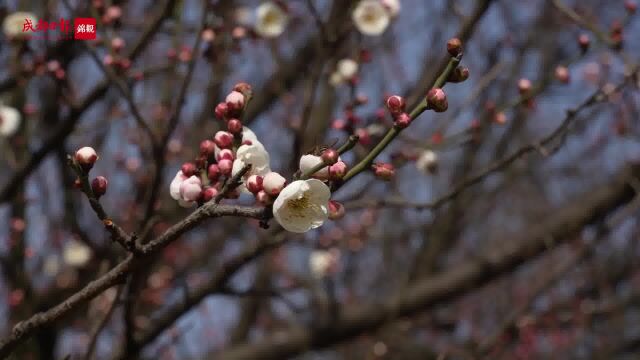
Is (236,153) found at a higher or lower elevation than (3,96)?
lower

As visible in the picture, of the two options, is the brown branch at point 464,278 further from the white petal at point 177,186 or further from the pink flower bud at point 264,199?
the pink flower bud at point 264,199

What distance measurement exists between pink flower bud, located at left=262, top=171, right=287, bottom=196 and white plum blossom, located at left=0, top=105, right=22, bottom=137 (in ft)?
9.08

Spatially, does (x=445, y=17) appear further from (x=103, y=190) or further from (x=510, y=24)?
(x=103, y=190)

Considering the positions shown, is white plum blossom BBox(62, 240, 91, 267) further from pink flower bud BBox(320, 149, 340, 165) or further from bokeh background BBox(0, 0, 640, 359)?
pink flower bud BBox(320, 149, 340, 165)

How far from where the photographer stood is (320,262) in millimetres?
4895

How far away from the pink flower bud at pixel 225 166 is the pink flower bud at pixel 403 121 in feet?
1.11

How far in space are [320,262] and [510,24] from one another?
8.35ft

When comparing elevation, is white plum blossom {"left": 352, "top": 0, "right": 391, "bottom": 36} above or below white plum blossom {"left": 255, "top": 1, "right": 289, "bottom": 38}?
below

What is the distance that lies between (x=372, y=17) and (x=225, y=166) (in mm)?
2173

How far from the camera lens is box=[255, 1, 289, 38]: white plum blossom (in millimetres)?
3652

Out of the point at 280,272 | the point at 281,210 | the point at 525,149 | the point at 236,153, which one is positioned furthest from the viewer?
the point at 280,272

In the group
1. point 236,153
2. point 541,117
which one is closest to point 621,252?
point 541,117

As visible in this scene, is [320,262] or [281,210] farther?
[320,262]

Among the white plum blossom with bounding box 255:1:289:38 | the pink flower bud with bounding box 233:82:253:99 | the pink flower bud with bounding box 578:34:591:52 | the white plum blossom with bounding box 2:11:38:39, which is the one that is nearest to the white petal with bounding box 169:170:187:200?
the pink flower bud with bounding box 233:82:253:99
